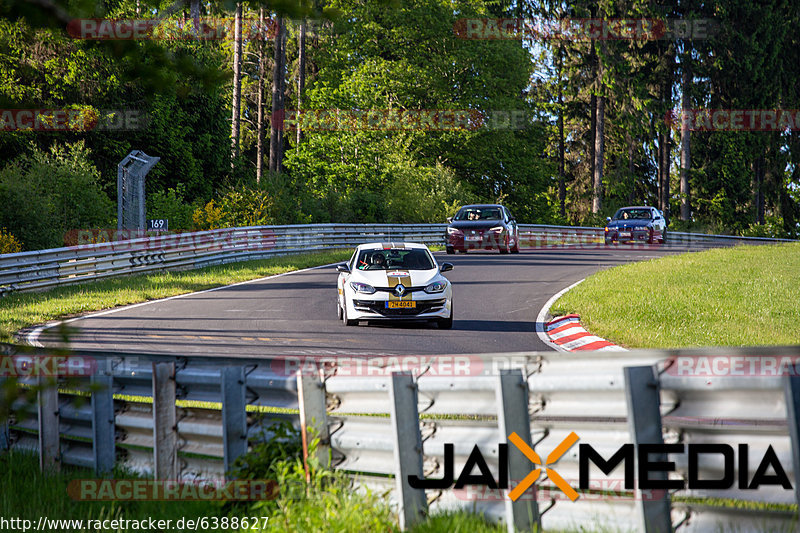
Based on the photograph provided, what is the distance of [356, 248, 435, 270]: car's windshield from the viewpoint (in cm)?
1557

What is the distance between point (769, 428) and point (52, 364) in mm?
4766

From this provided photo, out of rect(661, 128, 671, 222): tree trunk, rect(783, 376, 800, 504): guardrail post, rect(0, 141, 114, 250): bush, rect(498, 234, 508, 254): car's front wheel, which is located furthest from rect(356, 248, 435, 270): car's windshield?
rect(661, 128, 671, 222): tree trunk

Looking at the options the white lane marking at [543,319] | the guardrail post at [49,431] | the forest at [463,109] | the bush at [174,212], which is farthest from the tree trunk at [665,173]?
the guardrail post at [49,431]

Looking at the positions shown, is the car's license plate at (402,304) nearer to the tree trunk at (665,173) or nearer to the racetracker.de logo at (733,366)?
the racetracker.de logo at (733,366)

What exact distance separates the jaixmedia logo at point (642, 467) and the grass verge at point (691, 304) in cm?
784

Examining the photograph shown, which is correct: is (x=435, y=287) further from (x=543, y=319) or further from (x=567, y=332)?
(x=567, y=332)

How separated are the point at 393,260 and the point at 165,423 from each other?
32.7 ft

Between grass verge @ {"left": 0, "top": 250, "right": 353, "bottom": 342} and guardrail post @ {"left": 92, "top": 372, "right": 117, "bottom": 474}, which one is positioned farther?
grass verge @ {"left": 0, "top": 250, "right": 353, "bottom": 342}

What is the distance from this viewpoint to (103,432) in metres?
6.59

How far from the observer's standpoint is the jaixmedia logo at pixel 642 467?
3920 millimetres

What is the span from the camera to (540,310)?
657 inches

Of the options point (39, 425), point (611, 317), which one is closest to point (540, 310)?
point (611, 317)

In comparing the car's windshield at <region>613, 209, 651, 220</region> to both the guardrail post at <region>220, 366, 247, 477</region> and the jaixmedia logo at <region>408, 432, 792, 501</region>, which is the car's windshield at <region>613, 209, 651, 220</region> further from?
the jaixmedia logo at <region>408, 432, 792, 501</region>

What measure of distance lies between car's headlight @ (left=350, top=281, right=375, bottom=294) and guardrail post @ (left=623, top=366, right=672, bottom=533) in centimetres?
1076
